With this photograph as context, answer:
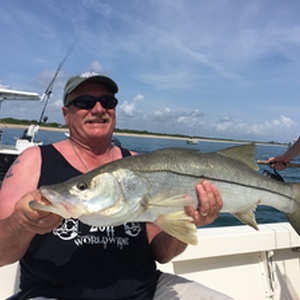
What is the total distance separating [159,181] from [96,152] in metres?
0.84

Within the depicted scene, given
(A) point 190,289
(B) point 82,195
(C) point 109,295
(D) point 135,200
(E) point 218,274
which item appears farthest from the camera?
(E) point 218,274

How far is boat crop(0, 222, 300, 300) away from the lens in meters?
3.69

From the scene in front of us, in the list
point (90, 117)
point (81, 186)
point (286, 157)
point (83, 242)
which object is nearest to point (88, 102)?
point (90, 117)

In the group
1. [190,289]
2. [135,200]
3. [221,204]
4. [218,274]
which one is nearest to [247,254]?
[218,274]

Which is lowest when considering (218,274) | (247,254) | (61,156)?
(218,274)

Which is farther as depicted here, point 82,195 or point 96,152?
point 96,152

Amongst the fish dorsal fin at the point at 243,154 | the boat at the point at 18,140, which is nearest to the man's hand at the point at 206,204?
the fish dorsal fin at the point at 243,154

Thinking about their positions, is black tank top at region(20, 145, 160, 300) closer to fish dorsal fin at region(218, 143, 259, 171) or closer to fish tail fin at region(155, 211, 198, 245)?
fish tail fin at region(155, 211, 198, 245)

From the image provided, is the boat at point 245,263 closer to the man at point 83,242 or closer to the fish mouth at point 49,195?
the man at point 83,242

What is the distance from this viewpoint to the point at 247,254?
4004mm

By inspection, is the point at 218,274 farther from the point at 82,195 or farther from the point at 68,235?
the point at 82,195

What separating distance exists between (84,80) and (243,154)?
4.60ft

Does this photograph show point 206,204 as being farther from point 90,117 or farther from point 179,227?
point 90,117

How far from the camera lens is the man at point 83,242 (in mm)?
2203
